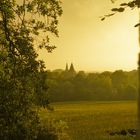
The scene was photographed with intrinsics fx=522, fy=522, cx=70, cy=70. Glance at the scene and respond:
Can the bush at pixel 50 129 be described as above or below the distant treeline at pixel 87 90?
below

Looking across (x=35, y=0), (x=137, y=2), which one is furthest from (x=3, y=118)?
(x=137, y=2)

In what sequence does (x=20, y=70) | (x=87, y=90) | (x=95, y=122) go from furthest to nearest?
(x=87, y=90)
(x=95, y=122)
(x=20, y=70)

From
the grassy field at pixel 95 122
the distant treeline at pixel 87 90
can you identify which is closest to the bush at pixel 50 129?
the grassy field at pixel 95 122

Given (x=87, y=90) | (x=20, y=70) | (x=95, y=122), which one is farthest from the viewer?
(x=87, y=90)

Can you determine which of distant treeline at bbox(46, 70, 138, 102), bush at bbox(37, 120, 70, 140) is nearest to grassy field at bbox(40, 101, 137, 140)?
bush at bbox(37, 120, 70, 140)

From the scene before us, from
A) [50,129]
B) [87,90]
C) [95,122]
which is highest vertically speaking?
[87,90]

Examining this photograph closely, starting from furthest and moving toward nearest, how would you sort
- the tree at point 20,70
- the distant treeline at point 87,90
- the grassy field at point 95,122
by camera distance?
the distant treeline at point 87,90 < the grassy field at point 95,122 < the tree at point 20,70

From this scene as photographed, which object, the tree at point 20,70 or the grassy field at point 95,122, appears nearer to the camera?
the tree at point 20,70

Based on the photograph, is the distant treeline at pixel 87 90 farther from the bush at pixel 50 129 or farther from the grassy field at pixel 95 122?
the bush at pixel 50 129

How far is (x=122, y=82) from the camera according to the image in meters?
165

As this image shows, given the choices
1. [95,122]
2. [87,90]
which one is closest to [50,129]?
[95,122]

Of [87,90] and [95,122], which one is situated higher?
[87,90]

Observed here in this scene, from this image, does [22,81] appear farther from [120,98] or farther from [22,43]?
[120,98]

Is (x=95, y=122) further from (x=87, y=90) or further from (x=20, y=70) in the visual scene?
(x=87, y=90)
